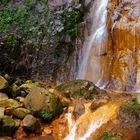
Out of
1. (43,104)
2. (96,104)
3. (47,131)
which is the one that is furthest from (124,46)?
(47,131)

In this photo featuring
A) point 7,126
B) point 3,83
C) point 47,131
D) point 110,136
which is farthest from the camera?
point 3,83

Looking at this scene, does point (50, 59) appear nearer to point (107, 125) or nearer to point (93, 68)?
point (93, 68)

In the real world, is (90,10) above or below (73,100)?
above

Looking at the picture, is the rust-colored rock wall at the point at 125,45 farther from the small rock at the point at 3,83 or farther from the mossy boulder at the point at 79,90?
the small rock at the point at 3,83

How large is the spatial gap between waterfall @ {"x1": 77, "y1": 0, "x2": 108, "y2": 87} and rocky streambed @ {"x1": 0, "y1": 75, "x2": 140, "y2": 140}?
6.91 ft

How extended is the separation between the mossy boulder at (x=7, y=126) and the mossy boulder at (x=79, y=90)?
1887mm

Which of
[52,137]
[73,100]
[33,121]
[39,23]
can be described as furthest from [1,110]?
[39,23]

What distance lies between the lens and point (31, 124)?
7.80 meters

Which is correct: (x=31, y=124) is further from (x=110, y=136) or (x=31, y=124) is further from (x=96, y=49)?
(x=96, y=49)

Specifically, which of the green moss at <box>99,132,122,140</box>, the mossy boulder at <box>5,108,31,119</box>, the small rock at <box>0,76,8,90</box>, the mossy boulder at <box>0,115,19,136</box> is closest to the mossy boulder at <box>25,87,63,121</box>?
the mossy boulder at <box>5,108,31,119</box>

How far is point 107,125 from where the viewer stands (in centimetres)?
725

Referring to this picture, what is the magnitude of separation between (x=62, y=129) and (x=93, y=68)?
3713 millimetres

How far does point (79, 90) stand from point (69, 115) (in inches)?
41.3

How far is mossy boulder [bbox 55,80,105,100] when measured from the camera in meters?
9.14
